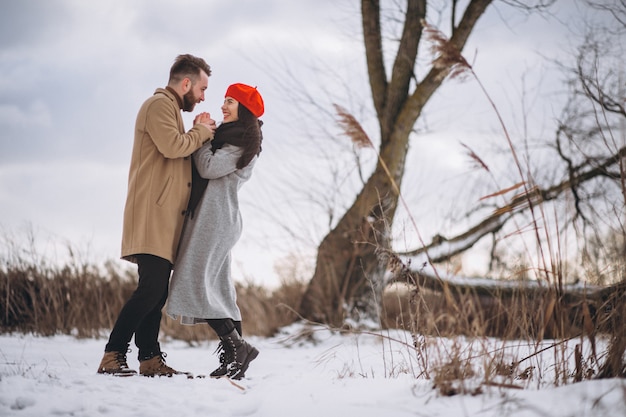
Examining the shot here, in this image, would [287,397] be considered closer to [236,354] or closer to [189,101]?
[236,354]

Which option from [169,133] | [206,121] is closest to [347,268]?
[206,121]

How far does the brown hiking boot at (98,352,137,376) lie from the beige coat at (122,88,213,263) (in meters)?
0.54

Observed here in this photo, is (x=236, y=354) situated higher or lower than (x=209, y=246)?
lower

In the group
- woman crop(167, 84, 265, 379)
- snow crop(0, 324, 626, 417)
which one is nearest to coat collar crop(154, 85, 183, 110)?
woman crop(167, 84, 265, 379)

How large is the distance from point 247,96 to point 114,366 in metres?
1.73

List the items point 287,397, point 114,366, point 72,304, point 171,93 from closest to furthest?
1. point 287,397
2. point 114,366
3. point 171,93
4. point 72,304

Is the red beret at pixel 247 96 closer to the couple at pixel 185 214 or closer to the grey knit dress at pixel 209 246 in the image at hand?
the couple at pixel 185 214

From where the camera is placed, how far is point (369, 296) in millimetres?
7145

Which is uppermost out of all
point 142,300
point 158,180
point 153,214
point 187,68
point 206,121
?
point 187,68

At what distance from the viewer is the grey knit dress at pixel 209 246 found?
319 centimetres

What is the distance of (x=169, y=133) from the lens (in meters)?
3.05

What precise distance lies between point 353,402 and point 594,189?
7.79 meters

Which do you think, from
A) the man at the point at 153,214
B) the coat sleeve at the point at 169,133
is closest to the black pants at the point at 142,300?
the man at the point at 153,214

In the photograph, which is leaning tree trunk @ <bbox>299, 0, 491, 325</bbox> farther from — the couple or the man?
the man
